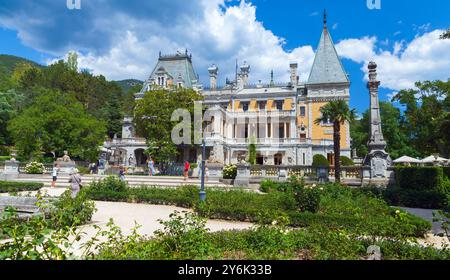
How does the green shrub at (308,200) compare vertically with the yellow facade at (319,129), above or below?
below

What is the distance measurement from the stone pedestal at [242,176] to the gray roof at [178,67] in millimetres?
35907

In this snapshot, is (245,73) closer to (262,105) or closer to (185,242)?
(262,105)

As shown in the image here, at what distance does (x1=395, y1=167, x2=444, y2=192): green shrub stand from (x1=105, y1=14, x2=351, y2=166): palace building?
2624 cm

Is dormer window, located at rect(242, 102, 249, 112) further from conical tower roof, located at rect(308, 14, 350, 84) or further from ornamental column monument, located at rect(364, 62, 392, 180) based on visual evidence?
ornamental column monument, located at rect(364, 62, 392, 180)

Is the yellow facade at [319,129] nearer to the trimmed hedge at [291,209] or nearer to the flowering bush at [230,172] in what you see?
the flowering bush at [230,172]

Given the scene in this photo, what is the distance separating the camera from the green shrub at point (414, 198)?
15070 mm

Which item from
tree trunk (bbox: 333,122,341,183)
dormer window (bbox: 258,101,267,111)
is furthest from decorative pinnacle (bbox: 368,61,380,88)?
dormer window (bbox: 258,101,267,111)

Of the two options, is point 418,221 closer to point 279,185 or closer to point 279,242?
point 279,242

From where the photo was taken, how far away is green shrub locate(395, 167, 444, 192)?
16.5 meters

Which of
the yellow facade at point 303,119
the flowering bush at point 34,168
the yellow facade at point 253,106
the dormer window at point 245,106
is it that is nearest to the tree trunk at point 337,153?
the flowering bush at point 34,168

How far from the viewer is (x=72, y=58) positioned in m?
65.5

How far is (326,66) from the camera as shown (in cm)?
4897
